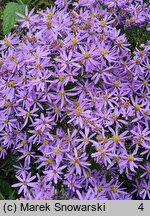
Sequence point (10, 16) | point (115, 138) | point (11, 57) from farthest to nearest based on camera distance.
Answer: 1. point (10, 16)
2. point (11, 57)
3. point (115, 138)

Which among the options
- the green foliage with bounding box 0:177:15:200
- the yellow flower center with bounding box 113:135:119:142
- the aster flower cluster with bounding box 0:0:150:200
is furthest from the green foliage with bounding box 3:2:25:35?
the yellow flower center with bounding box 113:135:119:142

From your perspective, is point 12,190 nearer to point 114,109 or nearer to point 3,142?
point 3,142

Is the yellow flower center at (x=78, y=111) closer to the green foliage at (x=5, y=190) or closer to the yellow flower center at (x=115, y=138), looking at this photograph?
the yellow flower center at (x=115, y=138)

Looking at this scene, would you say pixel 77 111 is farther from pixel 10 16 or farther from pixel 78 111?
pixel 10 16

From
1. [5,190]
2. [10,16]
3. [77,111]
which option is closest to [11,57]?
[77,111]

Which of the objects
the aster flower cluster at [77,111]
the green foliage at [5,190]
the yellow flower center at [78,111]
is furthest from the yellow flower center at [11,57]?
the green foliage at [5,190]

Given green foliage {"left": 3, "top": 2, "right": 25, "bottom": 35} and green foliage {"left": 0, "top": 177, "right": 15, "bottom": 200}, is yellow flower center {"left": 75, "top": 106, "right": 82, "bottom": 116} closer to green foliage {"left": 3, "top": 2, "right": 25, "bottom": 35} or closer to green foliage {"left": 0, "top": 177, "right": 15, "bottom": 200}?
green foliage {"left": 0, "top": 177, "right": 15, "bottom": 200}

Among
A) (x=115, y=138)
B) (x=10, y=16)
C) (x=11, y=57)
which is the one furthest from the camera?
(x=10, y=16)

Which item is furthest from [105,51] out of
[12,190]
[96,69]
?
[12,190]
